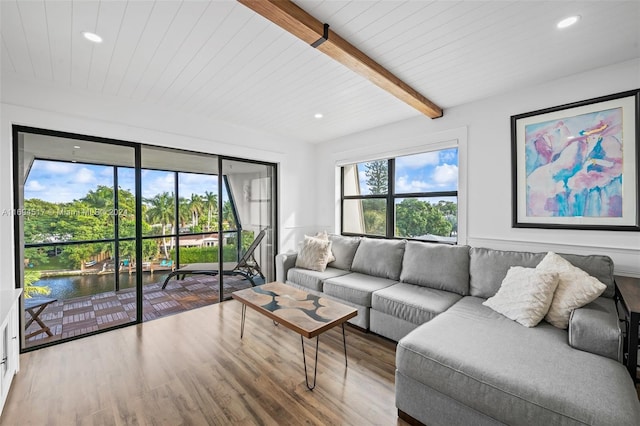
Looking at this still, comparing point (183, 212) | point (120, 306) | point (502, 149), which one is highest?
point (502, 149)

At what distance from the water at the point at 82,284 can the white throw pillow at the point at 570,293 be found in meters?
3.98

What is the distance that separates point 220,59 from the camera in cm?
214

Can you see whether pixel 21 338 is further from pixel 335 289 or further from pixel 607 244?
pixel 607 244

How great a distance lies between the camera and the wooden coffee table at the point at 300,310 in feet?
6.43

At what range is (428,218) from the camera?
3.53 metres

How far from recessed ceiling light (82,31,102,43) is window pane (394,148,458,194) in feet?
10.9

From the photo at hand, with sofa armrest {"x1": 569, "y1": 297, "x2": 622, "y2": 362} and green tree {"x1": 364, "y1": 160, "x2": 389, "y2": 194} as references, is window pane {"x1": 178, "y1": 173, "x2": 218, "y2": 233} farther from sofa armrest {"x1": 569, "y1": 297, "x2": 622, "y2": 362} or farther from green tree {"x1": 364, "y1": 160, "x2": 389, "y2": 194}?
sofa armrest {"x1": 569, "y1": 297, "x2": 622, "y2": 362}

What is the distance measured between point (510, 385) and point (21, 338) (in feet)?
12.5

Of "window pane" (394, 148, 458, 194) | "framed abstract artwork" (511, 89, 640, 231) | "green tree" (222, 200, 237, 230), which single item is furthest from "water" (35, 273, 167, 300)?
"framed abstract artwork" (511, 89, 640, 231)

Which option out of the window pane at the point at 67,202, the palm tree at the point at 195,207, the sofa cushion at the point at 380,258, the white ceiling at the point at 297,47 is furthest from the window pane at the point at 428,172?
the window pane at the point at 67,202

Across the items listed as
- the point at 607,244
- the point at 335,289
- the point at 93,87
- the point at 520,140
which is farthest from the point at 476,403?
the point at 93,87

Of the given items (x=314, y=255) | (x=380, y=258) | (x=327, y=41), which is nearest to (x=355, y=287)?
(x=380, y=258)

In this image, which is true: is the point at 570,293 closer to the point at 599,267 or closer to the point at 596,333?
the point at 596,333

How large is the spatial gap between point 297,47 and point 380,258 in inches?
93.8
